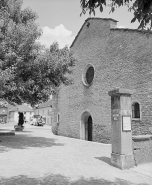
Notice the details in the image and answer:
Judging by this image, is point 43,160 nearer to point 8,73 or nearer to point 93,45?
Result: point 8,73

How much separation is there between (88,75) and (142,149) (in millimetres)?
9476

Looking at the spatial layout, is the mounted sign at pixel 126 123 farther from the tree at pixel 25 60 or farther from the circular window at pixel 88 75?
the circular window at pixel 88 75

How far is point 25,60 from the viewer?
1045 centimetres

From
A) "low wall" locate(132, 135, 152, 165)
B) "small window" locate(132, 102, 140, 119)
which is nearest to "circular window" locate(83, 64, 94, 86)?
"small window" locate(132, 102, 140, 119)

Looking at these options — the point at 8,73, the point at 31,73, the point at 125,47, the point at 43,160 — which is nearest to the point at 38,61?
the point at 31,73

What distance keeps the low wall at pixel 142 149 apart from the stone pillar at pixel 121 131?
0.71 feet

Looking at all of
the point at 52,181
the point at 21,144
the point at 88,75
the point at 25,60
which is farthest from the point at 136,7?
the point at 88,75

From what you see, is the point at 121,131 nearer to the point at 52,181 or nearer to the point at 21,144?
the point at 52,181

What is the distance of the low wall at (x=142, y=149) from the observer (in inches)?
281

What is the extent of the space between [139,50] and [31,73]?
6.54 meters

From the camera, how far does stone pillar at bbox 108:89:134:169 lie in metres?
6.83

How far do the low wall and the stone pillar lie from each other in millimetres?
216

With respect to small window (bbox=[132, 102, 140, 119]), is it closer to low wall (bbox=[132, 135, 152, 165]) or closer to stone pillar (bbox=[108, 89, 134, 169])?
low wall (bbox=[132, 135, 152, 165])

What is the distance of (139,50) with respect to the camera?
37.3ft
